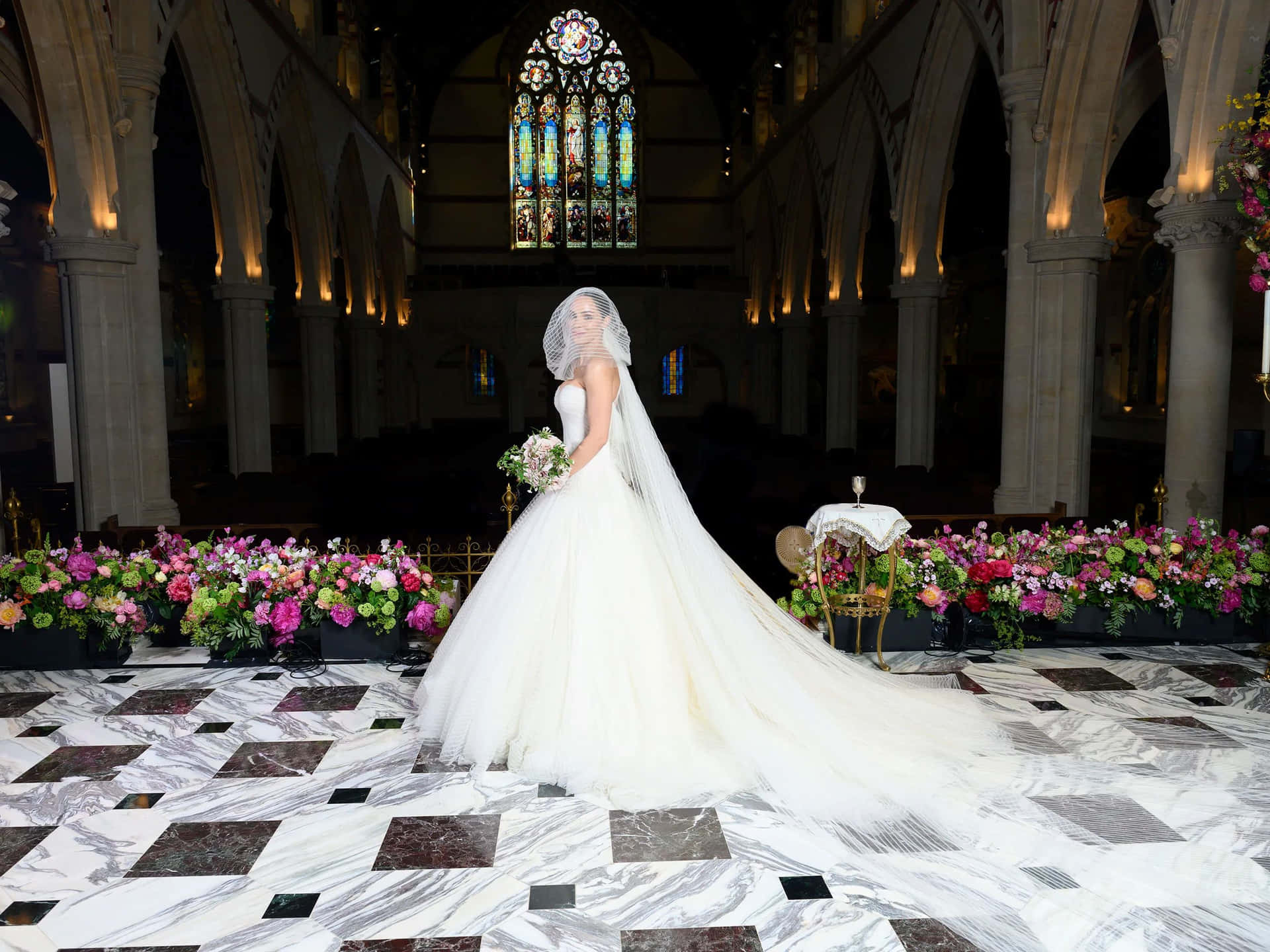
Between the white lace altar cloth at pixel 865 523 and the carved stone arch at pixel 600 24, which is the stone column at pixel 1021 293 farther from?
the carved stone arch at pixel 600 24

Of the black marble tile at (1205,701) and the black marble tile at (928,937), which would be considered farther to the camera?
the black marble tile at (1205,701)

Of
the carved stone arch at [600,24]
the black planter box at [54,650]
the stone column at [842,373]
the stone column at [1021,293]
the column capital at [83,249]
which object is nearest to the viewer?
the black planter box at [54,650]

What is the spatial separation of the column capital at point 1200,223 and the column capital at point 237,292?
442 inches

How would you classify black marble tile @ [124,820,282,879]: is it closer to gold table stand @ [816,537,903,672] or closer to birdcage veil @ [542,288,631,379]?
birdcage veil @ [542,288,631,379]

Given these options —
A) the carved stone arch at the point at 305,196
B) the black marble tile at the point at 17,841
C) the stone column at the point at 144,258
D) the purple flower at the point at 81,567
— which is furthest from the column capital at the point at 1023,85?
the carved stone arch at the point at 305,196

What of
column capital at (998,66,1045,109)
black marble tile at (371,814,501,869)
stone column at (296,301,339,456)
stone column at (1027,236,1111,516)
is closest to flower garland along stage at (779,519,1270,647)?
black marble tile at (371,814,501,869)

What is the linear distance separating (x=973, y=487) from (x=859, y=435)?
38.5ft

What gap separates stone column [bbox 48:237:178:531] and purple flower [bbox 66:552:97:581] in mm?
3423

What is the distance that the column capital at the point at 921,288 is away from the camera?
46.3 ft

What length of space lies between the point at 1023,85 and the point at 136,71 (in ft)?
27.3

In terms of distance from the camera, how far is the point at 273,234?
2098 cm

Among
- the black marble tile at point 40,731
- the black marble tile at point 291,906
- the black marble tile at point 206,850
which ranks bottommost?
the black marble tile at point 291,906

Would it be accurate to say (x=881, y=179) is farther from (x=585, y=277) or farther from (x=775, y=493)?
(x=585, y=277)

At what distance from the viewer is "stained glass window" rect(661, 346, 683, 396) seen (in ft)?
98.3
